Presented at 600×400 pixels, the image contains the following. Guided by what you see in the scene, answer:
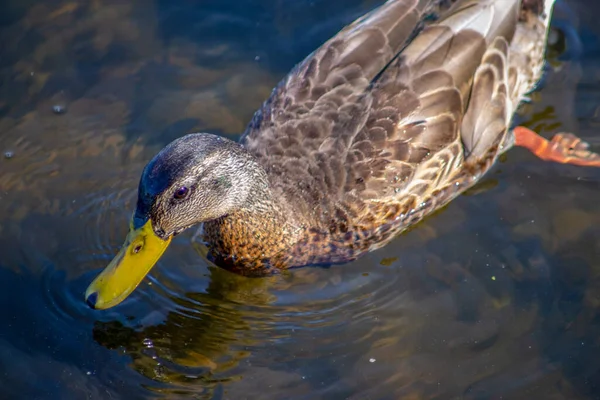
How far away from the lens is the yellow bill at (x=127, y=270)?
605cm

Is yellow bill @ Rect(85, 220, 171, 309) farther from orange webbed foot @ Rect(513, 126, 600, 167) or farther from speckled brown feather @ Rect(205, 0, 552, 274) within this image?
orange webbed foot @ Rect(513, 126, 600, 167)

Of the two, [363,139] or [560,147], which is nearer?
[363,139]

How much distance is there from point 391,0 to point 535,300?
2.86 m

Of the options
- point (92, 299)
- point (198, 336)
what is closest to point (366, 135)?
point (198, 336)

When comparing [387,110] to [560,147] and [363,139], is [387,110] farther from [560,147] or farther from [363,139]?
[560,147]

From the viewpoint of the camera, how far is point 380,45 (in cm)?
707

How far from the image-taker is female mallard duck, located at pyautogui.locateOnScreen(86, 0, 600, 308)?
264 inches

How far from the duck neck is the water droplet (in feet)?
6.92

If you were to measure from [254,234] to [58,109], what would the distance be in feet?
8.41

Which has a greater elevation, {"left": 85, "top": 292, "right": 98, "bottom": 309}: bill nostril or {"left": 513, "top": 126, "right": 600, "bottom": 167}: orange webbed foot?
{"left": 85, "top": 292, "right": 98, "bottom": 309}: bill nostril

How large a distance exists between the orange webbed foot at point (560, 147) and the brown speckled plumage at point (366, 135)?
1.92 feet

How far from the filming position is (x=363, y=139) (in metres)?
6.69

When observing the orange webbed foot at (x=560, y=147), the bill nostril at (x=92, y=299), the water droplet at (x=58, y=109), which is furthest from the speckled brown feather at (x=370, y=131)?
the water droplet at (x=58, y=109)

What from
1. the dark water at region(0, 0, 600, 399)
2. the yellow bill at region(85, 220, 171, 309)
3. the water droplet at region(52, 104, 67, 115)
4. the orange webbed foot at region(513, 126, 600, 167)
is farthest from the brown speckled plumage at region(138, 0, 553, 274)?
the water droplet at region(52, 104, 67, 115)
